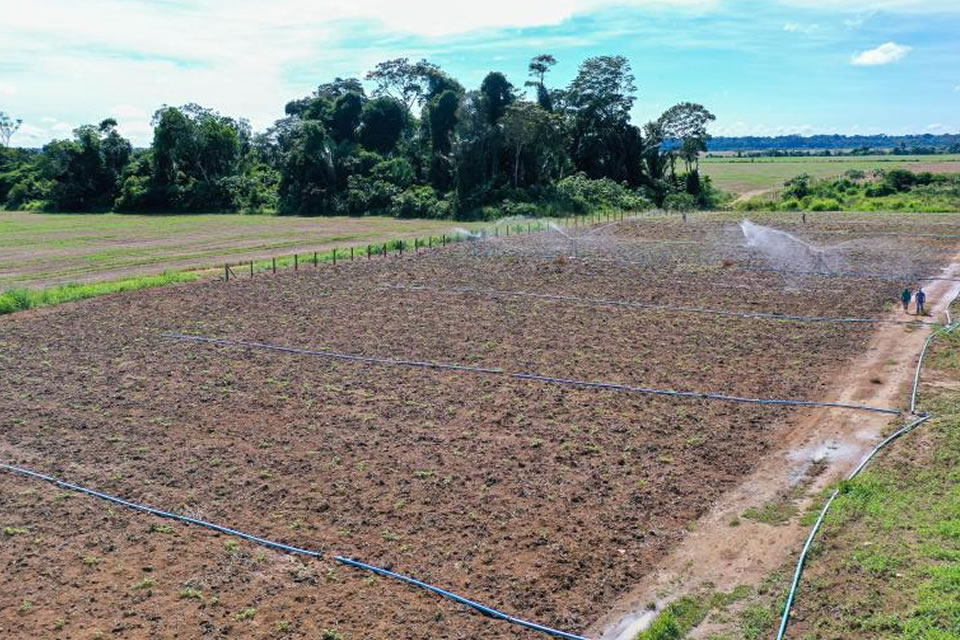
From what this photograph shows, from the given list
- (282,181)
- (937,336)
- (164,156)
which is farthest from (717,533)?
(164,156)

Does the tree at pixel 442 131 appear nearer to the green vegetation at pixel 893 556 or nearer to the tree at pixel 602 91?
the tree at pixel 602 91

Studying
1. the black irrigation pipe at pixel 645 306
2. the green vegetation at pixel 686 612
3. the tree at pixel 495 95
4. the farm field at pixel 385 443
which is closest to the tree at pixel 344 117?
the tree at pixel 495 95

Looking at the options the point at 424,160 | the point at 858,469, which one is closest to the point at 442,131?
the point at 424,160

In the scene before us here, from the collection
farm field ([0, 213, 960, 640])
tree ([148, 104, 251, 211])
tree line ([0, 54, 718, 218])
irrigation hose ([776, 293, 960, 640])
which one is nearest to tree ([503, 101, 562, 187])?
tree line ([0, 54, 718, 218])

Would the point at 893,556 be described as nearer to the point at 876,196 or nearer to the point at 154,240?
the point at 154,240

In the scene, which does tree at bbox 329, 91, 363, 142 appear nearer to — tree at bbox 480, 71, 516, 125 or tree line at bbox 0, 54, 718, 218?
tree line at bbox 0, 54, 718, 218

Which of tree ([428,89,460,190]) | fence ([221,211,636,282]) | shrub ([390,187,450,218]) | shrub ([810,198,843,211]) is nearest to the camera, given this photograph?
fence ([221,211,636,282])

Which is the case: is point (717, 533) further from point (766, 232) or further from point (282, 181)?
point (282, 181)
